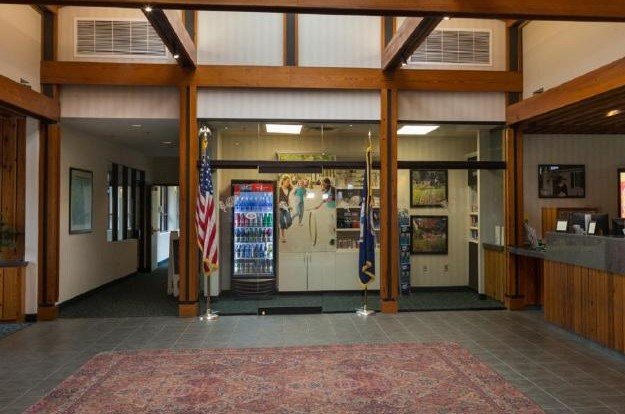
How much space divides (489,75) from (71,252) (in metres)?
7.23

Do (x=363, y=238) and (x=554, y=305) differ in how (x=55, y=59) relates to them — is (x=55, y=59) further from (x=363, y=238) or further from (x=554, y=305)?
(x=554, y=305)

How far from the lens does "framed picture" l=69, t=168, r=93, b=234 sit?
24.7ft

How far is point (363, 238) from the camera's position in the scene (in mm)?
6980

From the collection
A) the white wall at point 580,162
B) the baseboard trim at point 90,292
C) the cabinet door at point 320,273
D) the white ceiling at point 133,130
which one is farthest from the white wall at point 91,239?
the white wall at point 580,162

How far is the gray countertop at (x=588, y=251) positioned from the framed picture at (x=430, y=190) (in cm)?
250

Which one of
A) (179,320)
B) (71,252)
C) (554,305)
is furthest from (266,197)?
(554,305)

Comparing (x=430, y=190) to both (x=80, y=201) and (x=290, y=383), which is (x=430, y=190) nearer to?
(x=290, y=383)

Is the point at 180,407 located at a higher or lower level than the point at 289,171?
lower

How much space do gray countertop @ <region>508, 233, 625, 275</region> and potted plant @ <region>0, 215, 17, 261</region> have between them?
7.29 metres

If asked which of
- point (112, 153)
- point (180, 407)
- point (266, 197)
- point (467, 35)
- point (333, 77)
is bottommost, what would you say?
point (180, 407)

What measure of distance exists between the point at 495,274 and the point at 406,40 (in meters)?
4.20

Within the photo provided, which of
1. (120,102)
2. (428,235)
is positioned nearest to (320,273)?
(428,235)

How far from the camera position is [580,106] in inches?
226

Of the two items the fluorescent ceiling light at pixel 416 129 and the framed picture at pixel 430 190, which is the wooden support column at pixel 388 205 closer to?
the fluorescent ceiling light at pixel 416 129
